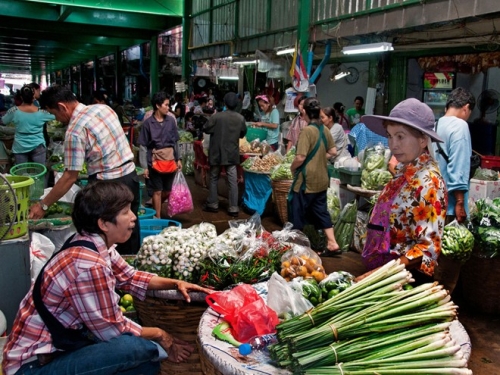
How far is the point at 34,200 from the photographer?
5441mm

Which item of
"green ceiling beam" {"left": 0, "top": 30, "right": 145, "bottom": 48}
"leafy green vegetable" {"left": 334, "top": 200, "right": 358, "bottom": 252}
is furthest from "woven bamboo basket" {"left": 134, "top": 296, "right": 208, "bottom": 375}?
"green ceiling beam" {"left": 0, "top": 30, "right": 145, "bottom": 48}

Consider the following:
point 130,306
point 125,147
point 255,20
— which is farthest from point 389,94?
point 130,306

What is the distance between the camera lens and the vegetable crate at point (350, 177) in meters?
6.57

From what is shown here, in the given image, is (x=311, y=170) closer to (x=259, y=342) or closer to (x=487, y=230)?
(x=487, y=230)

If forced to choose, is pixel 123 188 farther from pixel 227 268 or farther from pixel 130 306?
pixel 130 306

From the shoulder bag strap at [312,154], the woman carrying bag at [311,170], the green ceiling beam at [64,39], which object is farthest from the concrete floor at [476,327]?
the green ceiling beam at [64,39]

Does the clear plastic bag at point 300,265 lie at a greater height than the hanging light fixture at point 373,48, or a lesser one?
lesser

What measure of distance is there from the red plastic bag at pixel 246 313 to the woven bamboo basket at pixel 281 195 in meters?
5.19

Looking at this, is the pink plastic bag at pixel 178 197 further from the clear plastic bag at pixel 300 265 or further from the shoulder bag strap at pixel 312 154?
the clear plastic bag at pixel 300 265

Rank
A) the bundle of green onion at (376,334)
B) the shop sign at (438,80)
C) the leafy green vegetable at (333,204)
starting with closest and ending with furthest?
1. the bundle of green onion at (376,334)
2. the leafy green vegetable at (333,204)
3. the shop sign at (438,80)

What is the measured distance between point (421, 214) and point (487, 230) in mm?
2335

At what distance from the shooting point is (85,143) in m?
4.41

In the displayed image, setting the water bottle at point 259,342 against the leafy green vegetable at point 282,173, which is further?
the leafy green vegetable at point 282,173

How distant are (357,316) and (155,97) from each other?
226 inches
